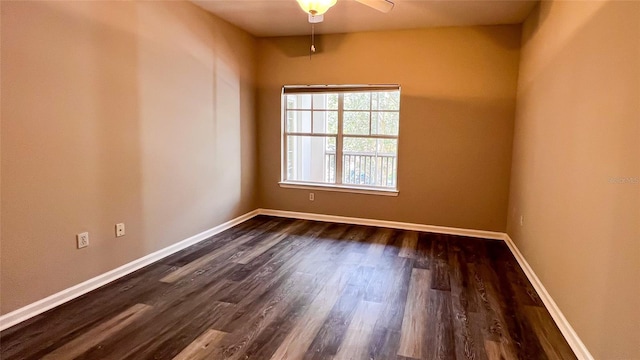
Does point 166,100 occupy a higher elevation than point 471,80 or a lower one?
lower

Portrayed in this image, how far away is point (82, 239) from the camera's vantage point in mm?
2850

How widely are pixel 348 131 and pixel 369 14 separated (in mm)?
1579

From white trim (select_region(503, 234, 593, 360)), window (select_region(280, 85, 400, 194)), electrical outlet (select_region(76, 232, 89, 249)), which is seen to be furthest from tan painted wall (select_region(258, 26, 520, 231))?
electrical outlet (select_region(76, 232, 89, 249))

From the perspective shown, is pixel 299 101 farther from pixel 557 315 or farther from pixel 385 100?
pixel 557 315

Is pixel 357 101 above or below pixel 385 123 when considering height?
above

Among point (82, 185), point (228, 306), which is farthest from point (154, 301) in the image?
Result: point (82, 185)

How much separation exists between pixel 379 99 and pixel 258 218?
232 cm

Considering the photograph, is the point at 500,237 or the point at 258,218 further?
the point at 258,218

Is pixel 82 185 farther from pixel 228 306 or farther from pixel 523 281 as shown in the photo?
pixel 523 281

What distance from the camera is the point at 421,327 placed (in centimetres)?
246

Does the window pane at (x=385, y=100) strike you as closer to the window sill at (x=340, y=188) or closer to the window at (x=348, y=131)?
the window at (x=348, y=131)

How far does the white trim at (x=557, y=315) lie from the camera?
214cm

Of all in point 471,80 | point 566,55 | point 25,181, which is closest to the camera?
point 25,181

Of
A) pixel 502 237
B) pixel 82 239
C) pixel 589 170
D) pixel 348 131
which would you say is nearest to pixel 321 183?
pixel 348 131
